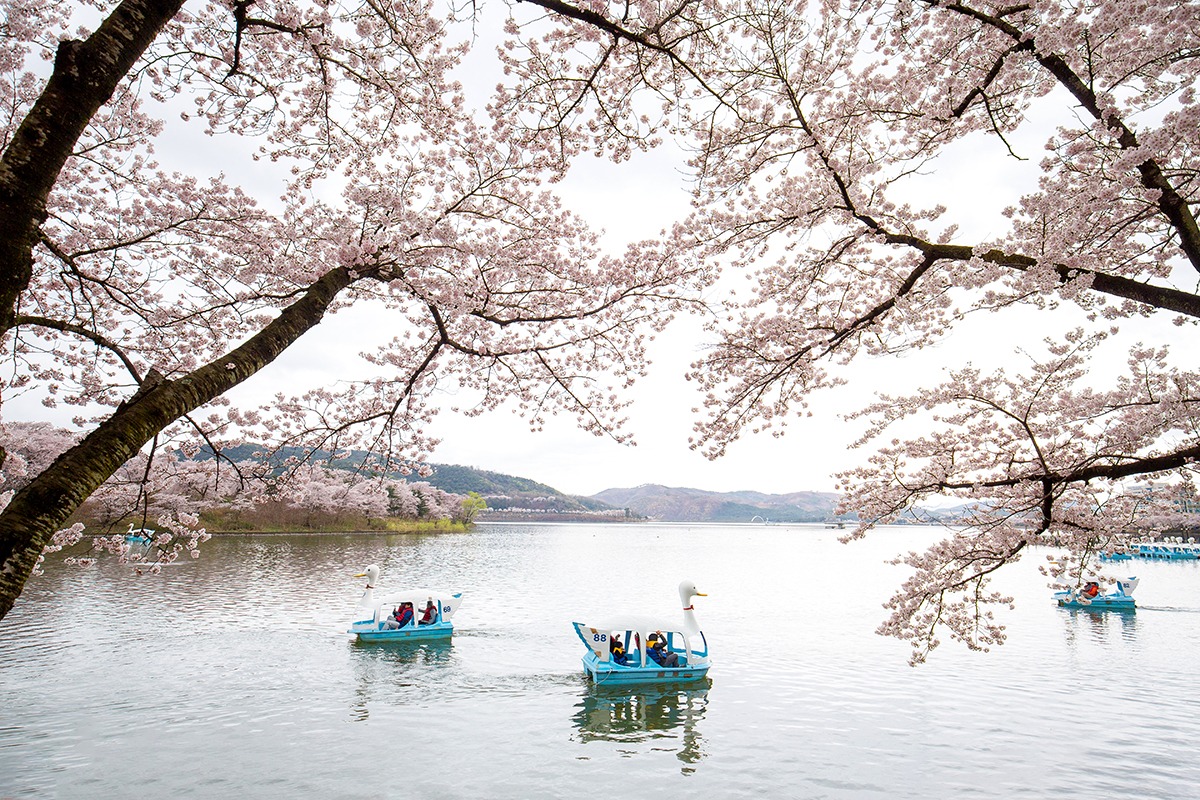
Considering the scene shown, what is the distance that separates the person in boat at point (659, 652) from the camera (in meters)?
14.3

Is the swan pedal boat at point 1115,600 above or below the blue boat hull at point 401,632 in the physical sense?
above

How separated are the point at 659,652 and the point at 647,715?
2.22m

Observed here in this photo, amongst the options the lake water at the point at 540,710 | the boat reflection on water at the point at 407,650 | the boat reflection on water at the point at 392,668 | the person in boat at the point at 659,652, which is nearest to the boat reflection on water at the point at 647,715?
the lake water at the point at 540,710

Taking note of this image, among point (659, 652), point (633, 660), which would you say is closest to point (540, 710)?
point (633, 660)

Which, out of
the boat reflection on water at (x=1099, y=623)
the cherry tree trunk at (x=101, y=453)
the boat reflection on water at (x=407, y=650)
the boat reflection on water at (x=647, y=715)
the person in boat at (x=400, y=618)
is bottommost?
the boat reflection on water at (x=407, y=650)

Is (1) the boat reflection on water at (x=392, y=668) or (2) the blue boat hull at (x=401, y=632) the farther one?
(2) the blue boat hull at (x=401, y=632)

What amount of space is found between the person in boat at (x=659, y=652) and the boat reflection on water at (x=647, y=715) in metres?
0.53

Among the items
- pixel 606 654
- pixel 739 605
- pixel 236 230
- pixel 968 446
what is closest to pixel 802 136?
pixel 968 446

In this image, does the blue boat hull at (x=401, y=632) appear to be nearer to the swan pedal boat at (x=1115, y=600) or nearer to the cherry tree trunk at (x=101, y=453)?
the cherry tree trunk at (x=101, y=453)

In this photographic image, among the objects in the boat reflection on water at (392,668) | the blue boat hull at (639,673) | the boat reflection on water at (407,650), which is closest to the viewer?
the boat reflection on water at (392,668)

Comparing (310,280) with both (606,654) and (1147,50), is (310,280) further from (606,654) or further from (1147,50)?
(606,654)

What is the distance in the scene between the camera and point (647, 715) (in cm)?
1234

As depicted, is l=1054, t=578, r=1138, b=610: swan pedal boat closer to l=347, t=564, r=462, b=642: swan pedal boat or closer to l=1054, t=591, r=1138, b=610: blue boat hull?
l=1054, t=591, r=1138, b=610: blue boat hull

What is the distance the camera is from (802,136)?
20.0 feet
